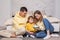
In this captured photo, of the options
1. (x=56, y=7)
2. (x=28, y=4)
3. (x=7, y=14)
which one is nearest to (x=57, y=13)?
(x=56, y=7)

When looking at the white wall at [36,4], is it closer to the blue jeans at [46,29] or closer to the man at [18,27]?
the man at [18,27]

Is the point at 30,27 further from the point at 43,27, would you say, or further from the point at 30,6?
the point at 30,6

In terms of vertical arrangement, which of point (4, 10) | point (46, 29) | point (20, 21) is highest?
point (4, 10)

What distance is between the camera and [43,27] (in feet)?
8.96

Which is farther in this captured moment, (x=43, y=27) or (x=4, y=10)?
(x=4, y=10)

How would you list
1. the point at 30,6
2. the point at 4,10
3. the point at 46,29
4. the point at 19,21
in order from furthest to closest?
the point at 4,10, the point at 30,6, the point at 19,21, the point at 46,29

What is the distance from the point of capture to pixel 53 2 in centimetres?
358

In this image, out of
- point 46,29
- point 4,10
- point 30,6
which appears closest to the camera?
point 46,29

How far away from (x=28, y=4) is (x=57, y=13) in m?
0.68

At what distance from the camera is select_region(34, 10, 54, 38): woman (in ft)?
8.60

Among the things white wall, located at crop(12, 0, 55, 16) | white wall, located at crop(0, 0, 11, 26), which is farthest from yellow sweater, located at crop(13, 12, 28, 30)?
white wall, located at crop(0, 0, 11, 26)

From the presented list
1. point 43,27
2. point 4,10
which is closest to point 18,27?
point 43,27

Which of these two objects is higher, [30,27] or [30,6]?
[30,6]

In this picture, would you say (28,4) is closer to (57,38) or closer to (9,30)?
(9,30)
